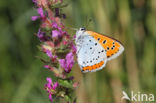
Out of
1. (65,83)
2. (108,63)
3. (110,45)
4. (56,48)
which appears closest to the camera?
(65,83)

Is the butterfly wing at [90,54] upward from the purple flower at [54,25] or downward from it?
downward

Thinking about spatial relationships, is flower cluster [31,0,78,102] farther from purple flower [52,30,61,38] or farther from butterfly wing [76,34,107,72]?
butterfly wing [76,34,107,72]

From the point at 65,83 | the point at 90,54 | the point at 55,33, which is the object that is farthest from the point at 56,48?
the point at 90,54

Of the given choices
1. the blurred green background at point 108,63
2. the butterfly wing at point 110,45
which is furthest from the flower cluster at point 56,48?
the blurred green background at point 108,63

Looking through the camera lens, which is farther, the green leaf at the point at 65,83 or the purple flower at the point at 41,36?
the purple flower at the point at 41,36

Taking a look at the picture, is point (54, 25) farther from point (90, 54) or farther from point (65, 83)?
point (90, 54)

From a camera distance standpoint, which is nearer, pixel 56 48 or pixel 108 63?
pixel 56 48

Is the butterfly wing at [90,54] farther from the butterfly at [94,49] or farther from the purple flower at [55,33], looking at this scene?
the purple flower at [55,33]

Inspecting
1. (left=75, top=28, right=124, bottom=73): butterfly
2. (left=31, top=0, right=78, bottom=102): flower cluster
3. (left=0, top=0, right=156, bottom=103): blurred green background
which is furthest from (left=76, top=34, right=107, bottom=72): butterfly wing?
(left=0, top=0, right=156, bottom=103): blurred green background
